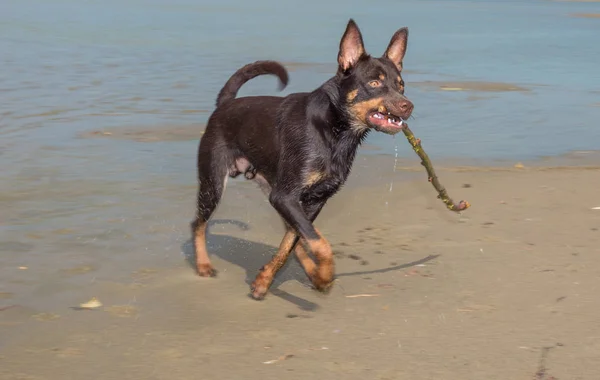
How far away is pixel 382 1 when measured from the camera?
38.0m

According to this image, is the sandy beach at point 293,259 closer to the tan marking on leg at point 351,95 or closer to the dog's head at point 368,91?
the dog's head at point 368,91

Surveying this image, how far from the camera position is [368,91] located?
5.93 metres

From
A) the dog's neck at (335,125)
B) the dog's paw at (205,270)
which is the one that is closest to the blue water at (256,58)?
the dog's paw at (205,270)

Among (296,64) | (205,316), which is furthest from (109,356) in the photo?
(296,64)

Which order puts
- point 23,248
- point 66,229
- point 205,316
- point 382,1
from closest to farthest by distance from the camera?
point 205,316, point 23,248, point 66,229, point 382,1

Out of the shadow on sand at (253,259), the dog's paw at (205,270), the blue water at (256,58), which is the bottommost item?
Result: the blue water at (256,58)

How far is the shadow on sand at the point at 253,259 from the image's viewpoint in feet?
20.4

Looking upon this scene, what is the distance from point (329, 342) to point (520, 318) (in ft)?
3.60

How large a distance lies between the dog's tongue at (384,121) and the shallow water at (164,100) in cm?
178

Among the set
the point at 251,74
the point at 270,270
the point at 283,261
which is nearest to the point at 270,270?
the point at 270,270

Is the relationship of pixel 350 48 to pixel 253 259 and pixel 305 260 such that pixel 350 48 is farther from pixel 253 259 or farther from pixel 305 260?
pixel 253 259

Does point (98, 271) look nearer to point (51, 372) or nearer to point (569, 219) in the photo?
point (51, 372)

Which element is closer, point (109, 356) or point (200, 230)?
point (109, 356)

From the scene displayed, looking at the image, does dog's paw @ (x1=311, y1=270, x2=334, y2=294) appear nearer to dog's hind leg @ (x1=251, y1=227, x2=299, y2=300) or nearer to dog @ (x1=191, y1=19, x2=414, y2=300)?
dog @ (x1=191, y1=19, x2=414, y2=300)
